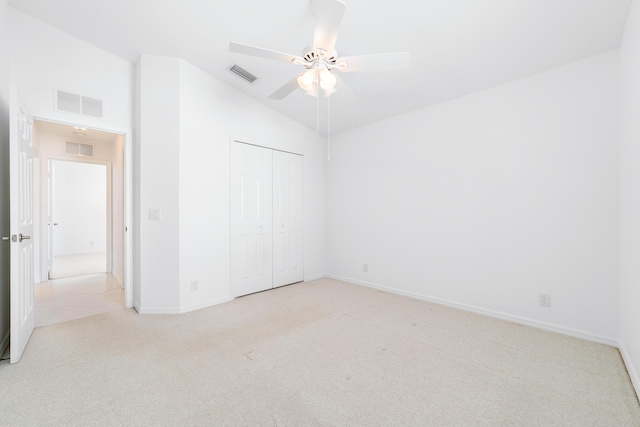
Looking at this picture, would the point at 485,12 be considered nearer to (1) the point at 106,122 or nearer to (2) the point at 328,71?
(2) the point at 328,71

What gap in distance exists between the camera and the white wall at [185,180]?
10.4ft

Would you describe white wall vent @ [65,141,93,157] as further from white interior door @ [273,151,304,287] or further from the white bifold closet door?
white interior door @ [273,151,304,287]

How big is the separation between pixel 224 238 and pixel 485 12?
351 centimetres

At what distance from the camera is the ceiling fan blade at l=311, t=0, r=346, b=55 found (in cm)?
→ 156

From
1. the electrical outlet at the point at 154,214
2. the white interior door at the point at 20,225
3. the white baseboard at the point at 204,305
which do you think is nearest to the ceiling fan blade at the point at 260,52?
the white interior door at the point at 20,225

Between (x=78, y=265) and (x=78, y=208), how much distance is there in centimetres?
228

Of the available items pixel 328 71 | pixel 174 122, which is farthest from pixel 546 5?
pixel 174 122

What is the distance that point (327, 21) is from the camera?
169 cm

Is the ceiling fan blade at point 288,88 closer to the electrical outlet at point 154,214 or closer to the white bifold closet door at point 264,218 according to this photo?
the white bifold closet door at point 264,218

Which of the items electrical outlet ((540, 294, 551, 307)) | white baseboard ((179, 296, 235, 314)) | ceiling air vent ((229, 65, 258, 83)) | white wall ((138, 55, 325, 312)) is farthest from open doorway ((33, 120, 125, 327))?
electrical outlet ((540, 294, 551, 307))

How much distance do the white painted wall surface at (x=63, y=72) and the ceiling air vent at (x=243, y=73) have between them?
4.07 feet

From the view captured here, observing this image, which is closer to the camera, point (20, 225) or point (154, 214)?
point (20, 225)

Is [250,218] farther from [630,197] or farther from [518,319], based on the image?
[630,197]

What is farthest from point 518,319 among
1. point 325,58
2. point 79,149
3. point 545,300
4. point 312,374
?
point 79,149
